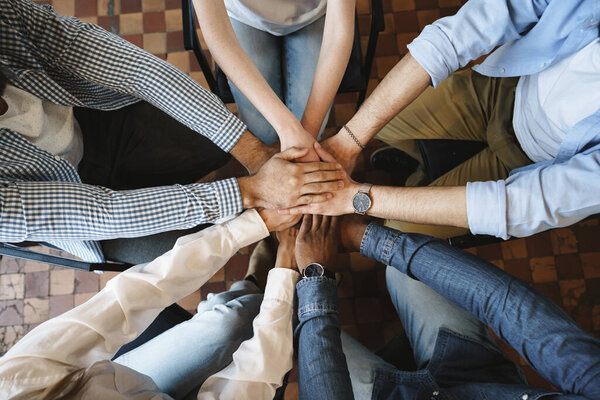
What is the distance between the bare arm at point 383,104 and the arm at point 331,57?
0.12m

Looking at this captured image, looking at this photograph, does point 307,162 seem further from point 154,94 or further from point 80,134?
point 80,134

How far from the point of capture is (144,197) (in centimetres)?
123

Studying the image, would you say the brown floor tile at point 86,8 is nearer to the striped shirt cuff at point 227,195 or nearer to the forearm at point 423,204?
the striped shirt cuff at point 227,195

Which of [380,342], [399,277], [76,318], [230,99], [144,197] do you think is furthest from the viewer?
[380,342]

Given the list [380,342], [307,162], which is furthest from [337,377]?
[380,342]

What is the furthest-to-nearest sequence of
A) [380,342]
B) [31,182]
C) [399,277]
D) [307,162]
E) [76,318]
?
[380,342] < [399,277] < [307,162] < [31,182] < [76,318]

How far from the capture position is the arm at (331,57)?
1.35m

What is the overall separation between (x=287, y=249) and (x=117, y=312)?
574 mm

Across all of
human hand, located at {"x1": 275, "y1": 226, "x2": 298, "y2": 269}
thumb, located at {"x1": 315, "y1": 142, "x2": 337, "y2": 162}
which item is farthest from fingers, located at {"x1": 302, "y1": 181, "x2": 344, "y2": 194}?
human hand, located at {"x1": 275, "y1": 226, "x2": 298, "y2": 269}

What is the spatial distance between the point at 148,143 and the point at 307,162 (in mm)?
589

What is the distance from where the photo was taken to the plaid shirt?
1121 mm

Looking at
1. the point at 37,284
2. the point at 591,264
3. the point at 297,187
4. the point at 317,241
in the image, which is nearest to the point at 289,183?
the point at 297,187

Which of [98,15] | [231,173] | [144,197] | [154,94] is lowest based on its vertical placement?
[144,197]

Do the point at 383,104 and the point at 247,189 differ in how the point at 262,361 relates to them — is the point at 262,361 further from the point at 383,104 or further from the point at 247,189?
the point at 383,104
